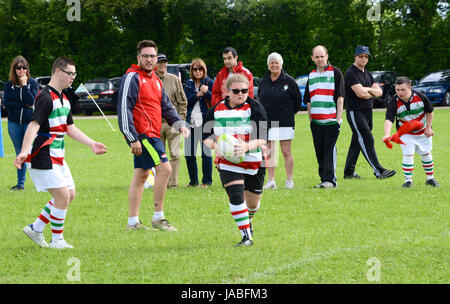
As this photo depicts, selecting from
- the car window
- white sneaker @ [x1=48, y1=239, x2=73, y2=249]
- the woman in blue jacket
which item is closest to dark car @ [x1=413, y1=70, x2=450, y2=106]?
the car window

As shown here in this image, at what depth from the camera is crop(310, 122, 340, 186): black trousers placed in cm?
999

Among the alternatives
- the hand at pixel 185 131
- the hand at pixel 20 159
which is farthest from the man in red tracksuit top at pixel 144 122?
the hand at pixel 20 159

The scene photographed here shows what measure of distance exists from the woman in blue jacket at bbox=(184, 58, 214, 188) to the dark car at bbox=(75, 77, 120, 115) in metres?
19.2

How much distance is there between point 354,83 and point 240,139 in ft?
16.7

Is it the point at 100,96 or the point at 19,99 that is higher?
the point at 19,99

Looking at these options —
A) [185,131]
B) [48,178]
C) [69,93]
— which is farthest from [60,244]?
[69,93]

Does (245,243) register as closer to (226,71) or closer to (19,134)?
(226,71)

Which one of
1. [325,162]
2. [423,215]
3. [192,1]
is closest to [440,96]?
[192,1]

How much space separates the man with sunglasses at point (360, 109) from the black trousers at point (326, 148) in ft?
3.24

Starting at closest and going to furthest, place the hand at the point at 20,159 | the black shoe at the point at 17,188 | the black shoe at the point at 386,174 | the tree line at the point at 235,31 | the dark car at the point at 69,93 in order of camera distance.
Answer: the hand at the point at 20,159
the black shoe at the point at 17,188
the black shoe at the point at 386,174
the dark car at the point at 69,93
the tree line at the point at 235,31

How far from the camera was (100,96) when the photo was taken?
29.7m

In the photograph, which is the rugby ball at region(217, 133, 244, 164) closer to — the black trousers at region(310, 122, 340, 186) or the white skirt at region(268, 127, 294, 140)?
the white skirt at region(268, 127, 294, 140)

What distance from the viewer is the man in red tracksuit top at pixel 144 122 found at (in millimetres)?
7113

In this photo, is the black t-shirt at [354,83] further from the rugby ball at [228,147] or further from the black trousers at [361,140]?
the rugby ball at [228,147]
